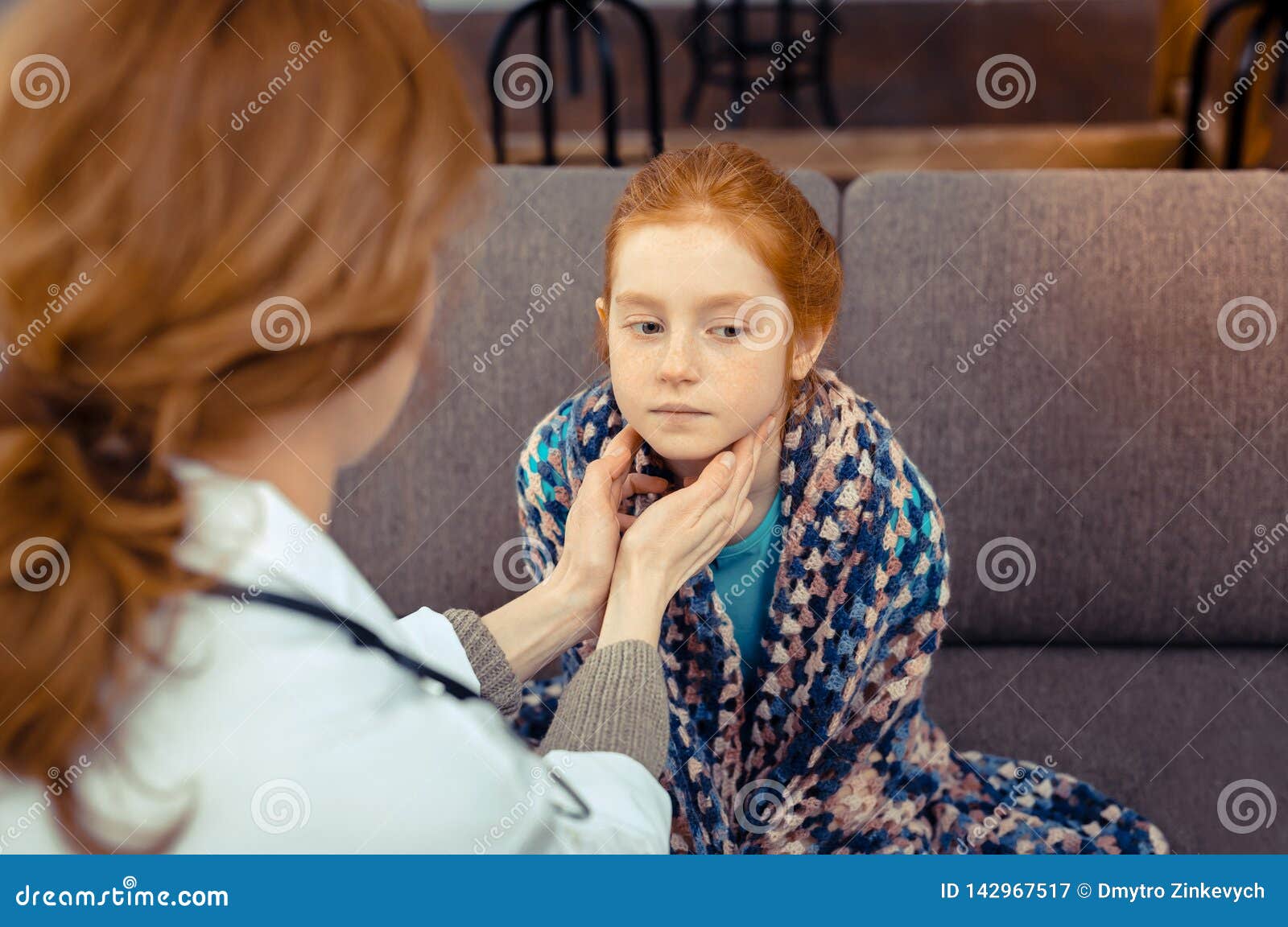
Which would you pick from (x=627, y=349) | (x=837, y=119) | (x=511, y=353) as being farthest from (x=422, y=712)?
(x=837, y=119)

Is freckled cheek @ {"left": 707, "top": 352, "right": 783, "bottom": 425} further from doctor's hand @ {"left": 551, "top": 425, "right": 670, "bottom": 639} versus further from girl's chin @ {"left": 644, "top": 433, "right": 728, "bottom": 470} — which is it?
doctor's hand @ {"left": 551, "top": 425, "right": 670, "bottom": 639}

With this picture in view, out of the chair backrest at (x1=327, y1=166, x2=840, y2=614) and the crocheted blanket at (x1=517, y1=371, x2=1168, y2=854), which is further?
the chair backrest at (x1=327, y1=166, x2=840, y2=614)

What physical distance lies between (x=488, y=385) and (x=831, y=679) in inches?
24.5

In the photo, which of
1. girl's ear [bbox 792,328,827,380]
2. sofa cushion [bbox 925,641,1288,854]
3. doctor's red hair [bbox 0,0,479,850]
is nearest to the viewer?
doctor's red hair [bbox 0,0,479,850]

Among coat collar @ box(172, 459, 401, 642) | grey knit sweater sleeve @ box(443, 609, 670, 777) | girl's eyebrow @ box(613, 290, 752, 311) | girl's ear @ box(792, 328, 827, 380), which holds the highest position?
girl's eyebrow @ box(613, 290, 752, 311)

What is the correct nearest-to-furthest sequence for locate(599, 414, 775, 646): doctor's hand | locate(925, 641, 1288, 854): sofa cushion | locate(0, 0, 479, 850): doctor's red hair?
1. locate(0, 0, 479, 850): doctor's red hair
2. locate(599, 414, 775, 646): doctor's hand
3. locate(925, 641, 1288, 854): sofa cushion

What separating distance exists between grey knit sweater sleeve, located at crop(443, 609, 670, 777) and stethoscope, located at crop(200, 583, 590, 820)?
0.07 meters

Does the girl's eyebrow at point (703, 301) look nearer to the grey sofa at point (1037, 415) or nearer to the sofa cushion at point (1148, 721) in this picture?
the grey sofa at point (1037, 415)

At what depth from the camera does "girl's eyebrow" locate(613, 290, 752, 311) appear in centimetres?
94

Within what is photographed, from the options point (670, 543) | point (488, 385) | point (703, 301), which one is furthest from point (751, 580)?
point (488, 385)

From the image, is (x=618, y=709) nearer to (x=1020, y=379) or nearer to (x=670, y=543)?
(x=670, y=543)

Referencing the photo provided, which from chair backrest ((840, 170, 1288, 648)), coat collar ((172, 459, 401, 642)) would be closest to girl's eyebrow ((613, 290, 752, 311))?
coat collar ((172, 459, 401, 642))

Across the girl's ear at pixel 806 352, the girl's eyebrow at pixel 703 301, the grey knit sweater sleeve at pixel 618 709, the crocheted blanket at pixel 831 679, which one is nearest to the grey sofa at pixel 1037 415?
the crocheted blanket at pixel 831 679

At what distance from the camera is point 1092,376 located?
54.9 inches
